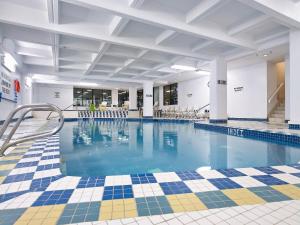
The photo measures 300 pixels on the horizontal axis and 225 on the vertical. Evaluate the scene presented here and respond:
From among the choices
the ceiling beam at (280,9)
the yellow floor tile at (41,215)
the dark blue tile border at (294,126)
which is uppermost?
the ceiling beam at (280,9)

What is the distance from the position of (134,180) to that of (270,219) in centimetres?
105

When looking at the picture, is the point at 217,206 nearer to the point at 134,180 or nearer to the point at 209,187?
the point at 209,187

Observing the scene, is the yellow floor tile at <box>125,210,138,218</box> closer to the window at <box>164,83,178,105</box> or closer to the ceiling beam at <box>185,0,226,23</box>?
the ceiling beam at <box>185,0,226,23</box>

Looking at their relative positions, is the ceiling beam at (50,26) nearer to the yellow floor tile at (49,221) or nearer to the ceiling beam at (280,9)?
the ceiling beam at (280,9)

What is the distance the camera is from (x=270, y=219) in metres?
1.11

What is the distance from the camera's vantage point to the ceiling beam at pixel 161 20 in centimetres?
364

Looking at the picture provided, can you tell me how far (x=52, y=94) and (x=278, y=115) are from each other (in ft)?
51.3

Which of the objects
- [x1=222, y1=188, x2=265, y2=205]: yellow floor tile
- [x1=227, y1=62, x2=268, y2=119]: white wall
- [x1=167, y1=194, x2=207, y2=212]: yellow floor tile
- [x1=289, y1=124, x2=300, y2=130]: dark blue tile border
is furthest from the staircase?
[x1=167, y1=194, x2=207, y2=212]: yellow floor tile

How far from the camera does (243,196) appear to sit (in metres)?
1.41

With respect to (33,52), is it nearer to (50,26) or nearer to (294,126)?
(50,26)

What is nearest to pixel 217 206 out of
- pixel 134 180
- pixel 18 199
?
pixel 134 180

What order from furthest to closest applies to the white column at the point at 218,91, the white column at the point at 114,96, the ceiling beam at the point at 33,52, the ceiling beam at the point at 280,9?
the white column at the point at 114,96
the white column at the point at 218,91
the ceiling beam at the point at 33,52
the ceiling beam at the point at 280,9

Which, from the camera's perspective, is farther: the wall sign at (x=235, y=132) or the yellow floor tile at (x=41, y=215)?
the wall sign at (x=235, y=132)

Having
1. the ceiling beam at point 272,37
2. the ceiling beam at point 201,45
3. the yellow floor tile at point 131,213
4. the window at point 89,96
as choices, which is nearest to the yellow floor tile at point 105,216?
the yellow floor tile at point 131,213
